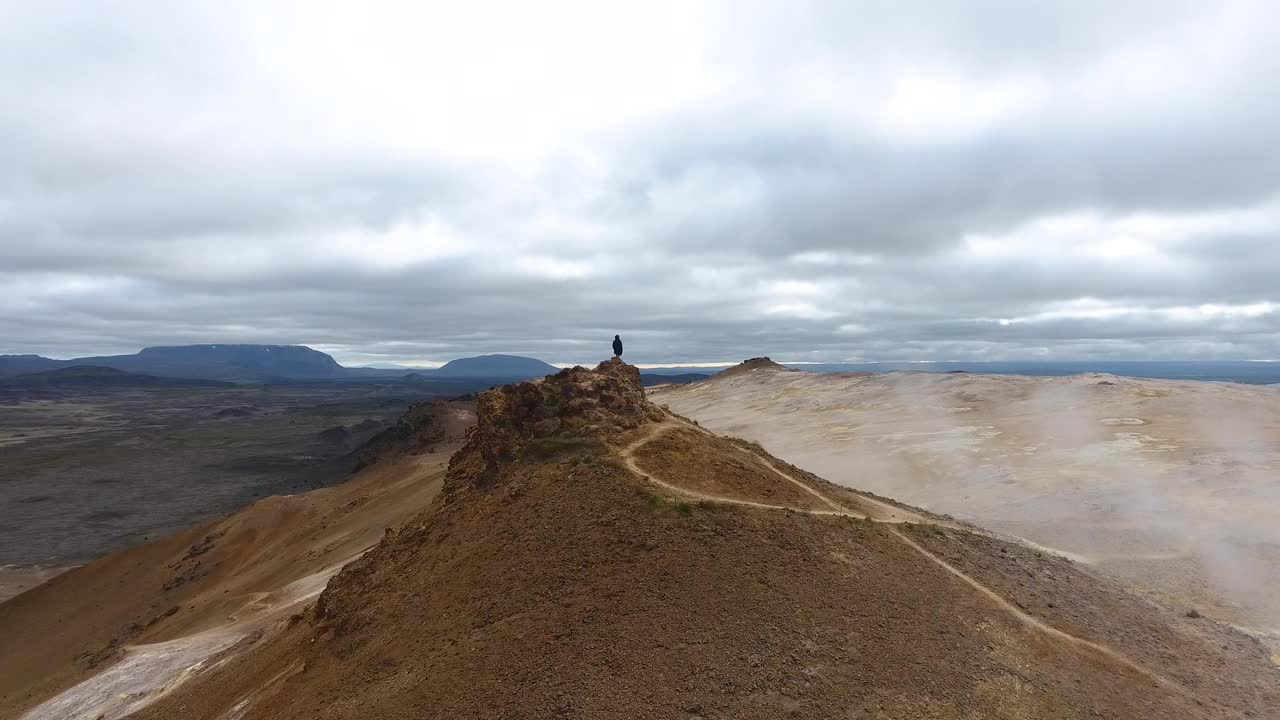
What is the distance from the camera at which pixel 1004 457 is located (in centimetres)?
2269

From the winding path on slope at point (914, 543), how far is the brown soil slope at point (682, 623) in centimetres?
5

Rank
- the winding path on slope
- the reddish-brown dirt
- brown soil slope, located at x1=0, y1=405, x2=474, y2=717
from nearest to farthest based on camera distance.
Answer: the winding path on slope < the reddish-brown dirt < brown soil slope, located at x1=0, y1=405, x2=474, y2=717

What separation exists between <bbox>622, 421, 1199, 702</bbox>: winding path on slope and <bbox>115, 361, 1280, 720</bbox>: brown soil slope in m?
0.05

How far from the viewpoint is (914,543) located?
34.2 feet

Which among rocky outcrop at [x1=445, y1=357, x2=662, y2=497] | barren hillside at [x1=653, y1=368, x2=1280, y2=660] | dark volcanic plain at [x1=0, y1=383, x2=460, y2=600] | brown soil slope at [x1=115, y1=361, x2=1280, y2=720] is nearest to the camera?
brown soil slope at [x1=115, y1=361, x2=1280, y2=720]

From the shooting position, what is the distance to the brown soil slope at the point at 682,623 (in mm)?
6902

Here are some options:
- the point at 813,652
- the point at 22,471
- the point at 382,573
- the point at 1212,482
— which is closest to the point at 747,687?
the point at 813,652

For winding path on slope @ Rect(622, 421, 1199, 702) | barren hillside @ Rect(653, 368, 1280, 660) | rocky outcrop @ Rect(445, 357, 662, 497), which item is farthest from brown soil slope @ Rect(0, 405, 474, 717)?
barren hillside @ Rect(653, 368, 1280, 660)

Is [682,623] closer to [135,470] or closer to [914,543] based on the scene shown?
[914,543]

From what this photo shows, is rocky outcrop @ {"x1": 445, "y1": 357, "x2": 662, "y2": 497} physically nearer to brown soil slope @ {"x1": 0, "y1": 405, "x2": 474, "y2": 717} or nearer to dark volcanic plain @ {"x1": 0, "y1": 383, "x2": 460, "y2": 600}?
brown soil slope @ {"x1": 0, "y1": 405, "x2": 474, "y2": 717}

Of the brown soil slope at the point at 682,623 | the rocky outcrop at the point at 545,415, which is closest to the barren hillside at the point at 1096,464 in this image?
the brown soil slope at the point at 682,623

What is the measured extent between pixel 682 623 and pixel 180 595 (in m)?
21.8

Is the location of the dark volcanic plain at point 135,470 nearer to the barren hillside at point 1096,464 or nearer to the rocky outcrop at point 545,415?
the rocky outcrop at point 545,415

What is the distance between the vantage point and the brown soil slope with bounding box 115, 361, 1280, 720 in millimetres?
6902
